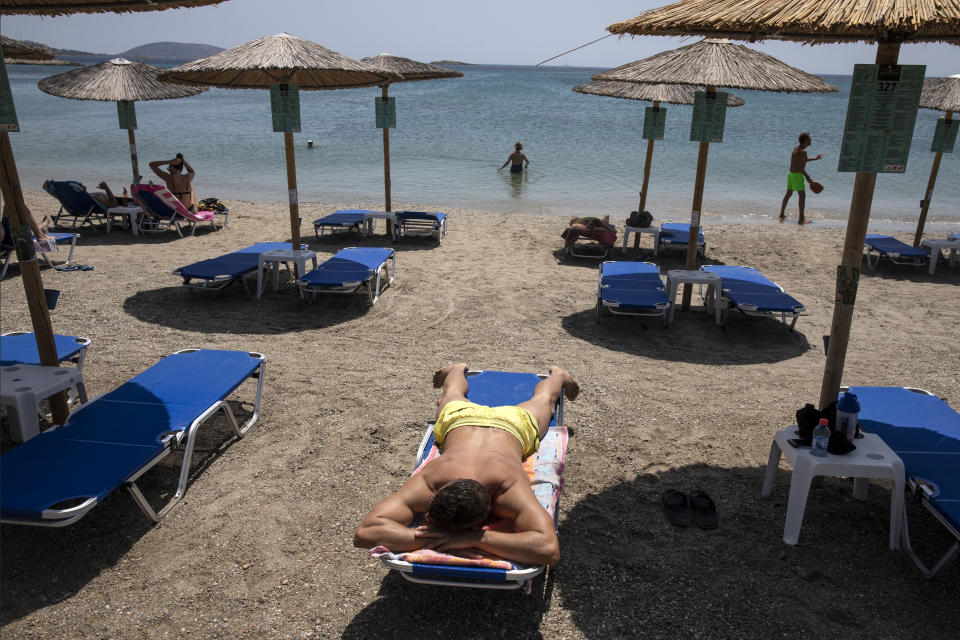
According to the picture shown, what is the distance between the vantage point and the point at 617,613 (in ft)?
8.92

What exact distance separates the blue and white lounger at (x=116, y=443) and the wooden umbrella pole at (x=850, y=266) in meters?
3.45

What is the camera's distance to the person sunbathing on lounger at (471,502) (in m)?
2.46

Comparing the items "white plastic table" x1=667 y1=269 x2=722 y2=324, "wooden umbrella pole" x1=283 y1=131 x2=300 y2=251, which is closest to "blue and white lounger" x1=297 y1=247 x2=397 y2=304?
"wooden umbrella pole" x1=283 y1=131 x2=300 y2=251

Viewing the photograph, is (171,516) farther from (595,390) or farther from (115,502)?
(595,390)

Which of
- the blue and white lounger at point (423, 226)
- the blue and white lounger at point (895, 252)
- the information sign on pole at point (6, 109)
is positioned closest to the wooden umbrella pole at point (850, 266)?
the information sign on pole at point (6, 109)

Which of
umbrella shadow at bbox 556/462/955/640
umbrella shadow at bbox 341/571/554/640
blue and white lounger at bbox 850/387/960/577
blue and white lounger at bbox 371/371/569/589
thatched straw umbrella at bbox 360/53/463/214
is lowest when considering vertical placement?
umbrella shadow at bbox 341/571/554/640

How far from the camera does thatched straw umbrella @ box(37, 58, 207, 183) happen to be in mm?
8727

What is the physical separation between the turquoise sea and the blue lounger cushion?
966 cm

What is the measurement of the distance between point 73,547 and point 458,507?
200cm

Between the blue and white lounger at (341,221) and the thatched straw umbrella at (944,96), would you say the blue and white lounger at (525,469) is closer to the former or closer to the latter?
the blue and white lounger at (341,221)

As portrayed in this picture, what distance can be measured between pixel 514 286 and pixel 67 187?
7035 millimetres

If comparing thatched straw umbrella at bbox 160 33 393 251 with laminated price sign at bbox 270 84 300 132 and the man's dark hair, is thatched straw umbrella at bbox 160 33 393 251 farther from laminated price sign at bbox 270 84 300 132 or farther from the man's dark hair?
the man's dark hair

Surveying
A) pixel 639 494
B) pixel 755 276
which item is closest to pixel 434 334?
pixel 639 494

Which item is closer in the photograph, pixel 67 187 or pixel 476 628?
pixel 476 628
